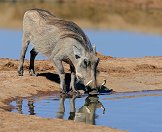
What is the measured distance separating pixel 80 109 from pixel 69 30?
3.05 meters

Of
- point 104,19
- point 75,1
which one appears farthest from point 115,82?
point 75,1

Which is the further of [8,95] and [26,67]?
[26,67]

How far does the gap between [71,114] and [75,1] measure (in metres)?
46.1

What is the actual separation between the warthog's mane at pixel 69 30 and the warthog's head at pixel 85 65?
190 mm

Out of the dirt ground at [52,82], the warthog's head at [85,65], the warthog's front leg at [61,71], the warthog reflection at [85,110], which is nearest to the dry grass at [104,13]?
the dirt ground at [52,82]

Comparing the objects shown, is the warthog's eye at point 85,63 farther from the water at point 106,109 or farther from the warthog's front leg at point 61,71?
the warthog's front leg at point 61,71

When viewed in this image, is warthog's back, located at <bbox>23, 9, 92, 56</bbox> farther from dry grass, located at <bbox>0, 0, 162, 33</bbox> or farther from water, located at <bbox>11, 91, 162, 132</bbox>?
dry grass, located at <bbox>0, 0, 162, 33</bbox>

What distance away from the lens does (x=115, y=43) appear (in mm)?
31422

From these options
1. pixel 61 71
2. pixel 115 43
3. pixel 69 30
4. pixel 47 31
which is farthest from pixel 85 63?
pixel 115 43

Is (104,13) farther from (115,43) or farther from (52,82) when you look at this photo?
(52,82)

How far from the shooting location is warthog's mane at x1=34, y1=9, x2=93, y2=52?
17242 mm

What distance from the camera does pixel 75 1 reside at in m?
60.5

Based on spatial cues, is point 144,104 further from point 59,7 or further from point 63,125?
point 59,7

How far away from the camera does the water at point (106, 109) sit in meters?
14.0
